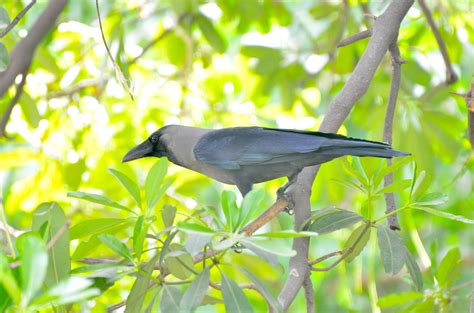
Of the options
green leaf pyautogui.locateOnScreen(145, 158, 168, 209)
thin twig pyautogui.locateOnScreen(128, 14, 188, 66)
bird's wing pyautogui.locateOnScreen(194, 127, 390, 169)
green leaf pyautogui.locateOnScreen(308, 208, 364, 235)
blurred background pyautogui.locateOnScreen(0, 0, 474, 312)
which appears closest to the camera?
green leaf pyautogui.locateOnScreen(145, 158, 168, 209)

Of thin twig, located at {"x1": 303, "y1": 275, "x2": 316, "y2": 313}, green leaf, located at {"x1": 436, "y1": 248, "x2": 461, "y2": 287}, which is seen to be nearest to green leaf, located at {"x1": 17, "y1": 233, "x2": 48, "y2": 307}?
thin twig, located at {"x1": 303, "y1": 275, "x2": 316, "y2": 313}

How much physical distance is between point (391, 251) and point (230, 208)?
62 centimetres

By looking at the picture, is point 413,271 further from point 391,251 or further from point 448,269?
point 448,269

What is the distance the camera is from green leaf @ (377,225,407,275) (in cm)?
243

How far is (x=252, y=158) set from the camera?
3.12 metres

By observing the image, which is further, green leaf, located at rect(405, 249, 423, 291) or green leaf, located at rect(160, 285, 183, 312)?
green leaf, located at rect(405, 249, 423, 291)

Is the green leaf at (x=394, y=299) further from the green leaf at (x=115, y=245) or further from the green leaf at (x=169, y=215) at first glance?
the green leaf at (x=115, y=245)

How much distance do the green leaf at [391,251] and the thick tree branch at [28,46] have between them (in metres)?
1.61

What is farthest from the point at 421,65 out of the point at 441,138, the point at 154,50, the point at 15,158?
the point at 15,158

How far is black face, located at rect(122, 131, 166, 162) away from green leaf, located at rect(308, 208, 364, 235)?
1.16 meters

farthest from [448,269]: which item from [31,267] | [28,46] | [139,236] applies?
[28,46]

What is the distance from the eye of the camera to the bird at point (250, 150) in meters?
2.74

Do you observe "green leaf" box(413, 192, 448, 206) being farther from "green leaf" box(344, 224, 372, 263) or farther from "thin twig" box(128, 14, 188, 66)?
"thin twig" box(128, 14, 188, 66)

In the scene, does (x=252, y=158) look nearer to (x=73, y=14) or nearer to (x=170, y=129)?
(x=170, y=129)
